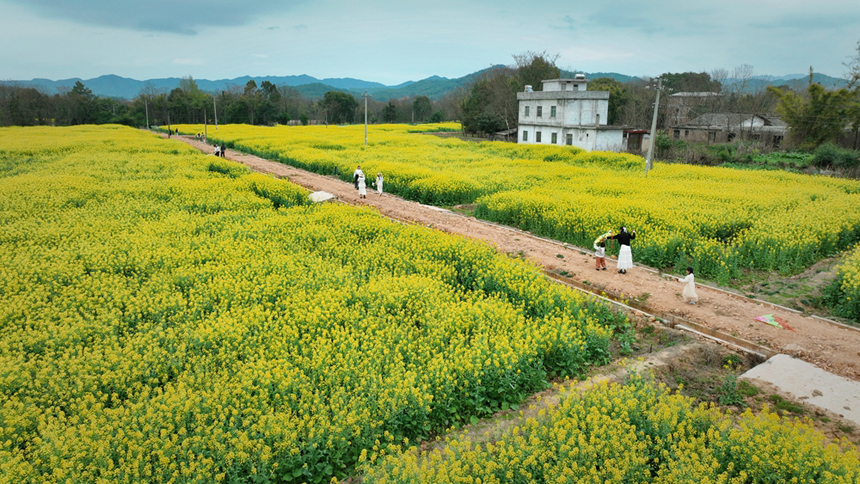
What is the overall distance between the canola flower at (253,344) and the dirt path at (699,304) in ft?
5.87

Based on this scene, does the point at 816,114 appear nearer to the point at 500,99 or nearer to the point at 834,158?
the point at 834,158

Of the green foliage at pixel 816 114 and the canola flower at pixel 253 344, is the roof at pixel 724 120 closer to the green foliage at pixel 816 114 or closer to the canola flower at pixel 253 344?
the green foliage at pixel 816 114

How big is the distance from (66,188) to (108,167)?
8769 millimetres

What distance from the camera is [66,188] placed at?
871 inches

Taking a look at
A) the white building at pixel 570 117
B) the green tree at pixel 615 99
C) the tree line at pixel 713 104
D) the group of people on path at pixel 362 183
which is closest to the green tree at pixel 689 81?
the tree line at pixel 713 104

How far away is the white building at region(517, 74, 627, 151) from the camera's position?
4741cm

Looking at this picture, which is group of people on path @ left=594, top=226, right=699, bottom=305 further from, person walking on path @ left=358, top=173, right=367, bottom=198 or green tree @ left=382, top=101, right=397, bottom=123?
green tree @ left=382, top=101, right=397, bottom=123

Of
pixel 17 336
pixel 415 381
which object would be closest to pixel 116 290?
pixel 17 336

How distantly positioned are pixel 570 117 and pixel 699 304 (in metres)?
40.6

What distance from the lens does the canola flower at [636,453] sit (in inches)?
218

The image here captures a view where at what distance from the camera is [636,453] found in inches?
238

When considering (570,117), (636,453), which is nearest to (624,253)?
(636,453)

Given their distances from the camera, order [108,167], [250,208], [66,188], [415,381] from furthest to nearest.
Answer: [108,167]
[66,188]
[250,208]
[415,381]

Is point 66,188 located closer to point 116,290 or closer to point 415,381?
point 116,290
